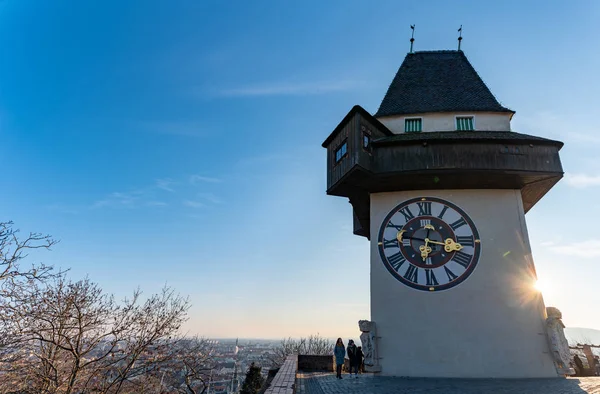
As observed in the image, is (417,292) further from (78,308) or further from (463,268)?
(78,308)

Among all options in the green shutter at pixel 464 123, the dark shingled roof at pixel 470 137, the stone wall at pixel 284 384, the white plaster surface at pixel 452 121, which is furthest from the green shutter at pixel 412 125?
the stone wall at pixel 284 384

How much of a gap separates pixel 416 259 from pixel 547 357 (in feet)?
17.0

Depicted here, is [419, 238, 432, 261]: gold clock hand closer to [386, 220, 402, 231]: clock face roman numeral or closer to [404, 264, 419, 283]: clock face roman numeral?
[404, 264, 419, 283]: clock face roman numeral

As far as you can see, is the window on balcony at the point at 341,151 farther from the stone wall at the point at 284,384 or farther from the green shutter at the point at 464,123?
the stone wall at the point at 284,384

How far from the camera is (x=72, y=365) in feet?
37.0

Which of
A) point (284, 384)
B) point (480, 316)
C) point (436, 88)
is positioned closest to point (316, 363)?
point (480, 316)

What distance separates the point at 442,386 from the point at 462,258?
4833mm

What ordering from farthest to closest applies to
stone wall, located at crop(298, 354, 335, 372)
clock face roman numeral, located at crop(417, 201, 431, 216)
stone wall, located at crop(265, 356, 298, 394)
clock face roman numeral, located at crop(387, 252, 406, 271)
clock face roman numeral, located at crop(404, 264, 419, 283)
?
stone wall, located at crop(298, 354, 335, 372), clock face roman numeral, located at crop(417, 201, 431, 216), clock face roman numeral, located at crop(387, 252, 406, 271), clock face roman numeral, located at crop(404, 264, 419, 283), stone wall, located at crop(265, 356, 298, 394)

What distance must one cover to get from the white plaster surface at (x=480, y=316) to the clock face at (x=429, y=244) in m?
0.30

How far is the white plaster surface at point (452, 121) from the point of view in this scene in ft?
52.6

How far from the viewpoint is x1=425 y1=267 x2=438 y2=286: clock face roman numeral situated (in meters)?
13.3

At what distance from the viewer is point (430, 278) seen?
13.4m

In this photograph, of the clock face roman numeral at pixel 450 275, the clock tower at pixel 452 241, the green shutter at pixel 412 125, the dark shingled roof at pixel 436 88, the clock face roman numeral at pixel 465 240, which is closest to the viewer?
the clock tower at pixel 452 241

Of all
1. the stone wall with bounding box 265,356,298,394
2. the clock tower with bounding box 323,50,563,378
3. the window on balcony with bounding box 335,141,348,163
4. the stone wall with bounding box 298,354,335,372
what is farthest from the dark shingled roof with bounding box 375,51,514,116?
the stone wall with bounding box 265,356,298,394
